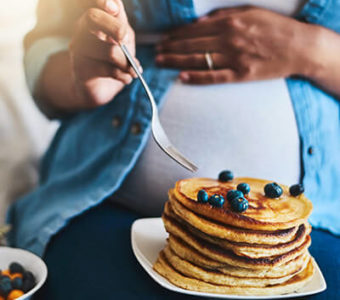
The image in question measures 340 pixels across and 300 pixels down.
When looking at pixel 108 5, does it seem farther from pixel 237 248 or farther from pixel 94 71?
pixel 237 248

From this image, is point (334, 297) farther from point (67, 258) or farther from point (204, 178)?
point (67, 258)

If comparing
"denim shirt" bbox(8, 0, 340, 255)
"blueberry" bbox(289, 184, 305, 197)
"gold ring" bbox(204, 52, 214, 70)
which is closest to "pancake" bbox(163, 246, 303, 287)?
"blueberry" bbox(289, 184, 305, 197)

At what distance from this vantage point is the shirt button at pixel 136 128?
0.66 m

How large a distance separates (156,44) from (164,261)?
37 cm

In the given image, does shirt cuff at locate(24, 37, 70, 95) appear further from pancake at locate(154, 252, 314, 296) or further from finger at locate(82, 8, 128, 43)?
pancake at locate(154, 252, 314, 296)

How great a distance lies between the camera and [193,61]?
2.14ft

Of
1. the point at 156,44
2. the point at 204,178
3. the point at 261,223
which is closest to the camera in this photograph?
the point at 261,223

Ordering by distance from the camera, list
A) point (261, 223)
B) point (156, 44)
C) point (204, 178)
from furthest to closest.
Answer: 1. point (156, 44)
2. point (204, 178)
3. point (261, 223)

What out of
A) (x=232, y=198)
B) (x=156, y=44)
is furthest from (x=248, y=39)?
(x=232, y=198)

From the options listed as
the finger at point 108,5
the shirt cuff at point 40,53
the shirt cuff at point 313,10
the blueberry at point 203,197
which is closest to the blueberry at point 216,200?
the blueberry at point 203,197

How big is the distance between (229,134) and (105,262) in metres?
0.25

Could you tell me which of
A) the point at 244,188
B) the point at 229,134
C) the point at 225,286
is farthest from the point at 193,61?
the point at 225,286

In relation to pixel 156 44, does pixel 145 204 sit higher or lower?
lower

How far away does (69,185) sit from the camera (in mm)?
767
